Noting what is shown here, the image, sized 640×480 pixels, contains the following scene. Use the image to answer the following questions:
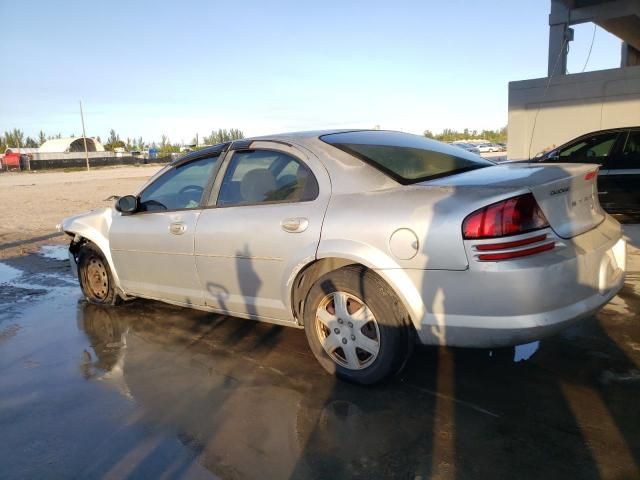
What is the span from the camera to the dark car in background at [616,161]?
25.9 feet

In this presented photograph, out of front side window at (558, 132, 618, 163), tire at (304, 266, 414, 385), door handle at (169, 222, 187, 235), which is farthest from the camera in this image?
front side window at (558, 132, 618, 163)

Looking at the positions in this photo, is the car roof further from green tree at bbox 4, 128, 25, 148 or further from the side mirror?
green tree at bbox 4, 128, 25, 148

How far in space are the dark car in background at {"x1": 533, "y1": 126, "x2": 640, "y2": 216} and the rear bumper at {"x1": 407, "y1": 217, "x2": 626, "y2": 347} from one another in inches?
231

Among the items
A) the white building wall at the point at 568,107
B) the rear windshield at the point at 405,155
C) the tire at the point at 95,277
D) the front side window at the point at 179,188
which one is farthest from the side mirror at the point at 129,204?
the white building wall at the point at 568,107

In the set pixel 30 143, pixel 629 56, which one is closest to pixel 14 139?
pixel 30 143

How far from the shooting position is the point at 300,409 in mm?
3076

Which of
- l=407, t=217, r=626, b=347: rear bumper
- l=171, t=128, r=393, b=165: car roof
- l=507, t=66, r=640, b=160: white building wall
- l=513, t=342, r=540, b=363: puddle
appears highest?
l=507, t=66, r=640, b=160: white building wall

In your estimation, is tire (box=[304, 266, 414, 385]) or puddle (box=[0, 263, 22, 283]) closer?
tire (box=[304, 266, 414, 385])

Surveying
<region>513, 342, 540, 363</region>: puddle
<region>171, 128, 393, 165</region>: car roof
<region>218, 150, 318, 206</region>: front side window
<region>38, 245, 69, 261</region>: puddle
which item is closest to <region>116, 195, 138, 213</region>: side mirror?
<region>171, 128, 393, 165</region>: car roof

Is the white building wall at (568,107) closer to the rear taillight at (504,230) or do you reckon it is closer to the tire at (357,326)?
the rear taillight at (504,230)

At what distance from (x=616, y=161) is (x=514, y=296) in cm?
659

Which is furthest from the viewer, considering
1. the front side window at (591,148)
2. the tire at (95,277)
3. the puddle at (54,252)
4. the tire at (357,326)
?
the front side window at (591,148)

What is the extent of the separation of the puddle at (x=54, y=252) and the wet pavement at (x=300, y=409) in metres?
3.84

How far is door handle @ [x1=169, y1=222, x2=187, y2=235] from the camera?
4.12 meters
